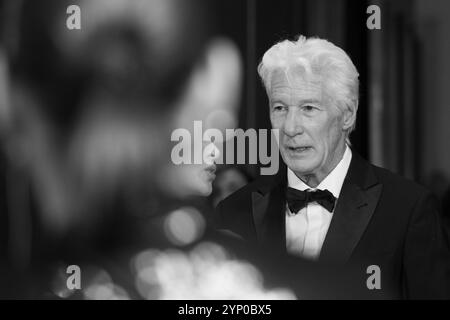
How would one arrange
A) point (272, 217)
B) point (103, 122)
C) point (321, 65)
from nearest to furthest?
point (321, 65) → point (272, 217) → point (103, 122)

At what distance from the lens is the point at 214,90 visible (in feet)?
6.32

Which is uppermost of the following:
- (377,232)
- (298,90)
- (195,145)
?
(298,90)

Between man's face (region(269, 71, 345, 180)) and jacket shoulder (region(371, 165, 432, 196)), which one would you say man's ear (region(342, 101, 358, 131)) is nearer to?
man's face (region(269, 71, 345, 180))

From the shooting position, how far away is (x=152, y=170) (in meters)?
1.91

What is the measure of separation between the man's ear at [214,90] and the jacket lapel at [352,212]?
381 millimetres

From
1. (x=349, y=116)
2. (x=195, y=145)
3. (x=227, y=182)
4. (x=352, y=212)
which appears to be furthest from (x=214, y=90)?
(x=352, y=212)

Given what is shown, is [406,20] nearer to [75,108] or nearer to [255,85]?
[255,85]

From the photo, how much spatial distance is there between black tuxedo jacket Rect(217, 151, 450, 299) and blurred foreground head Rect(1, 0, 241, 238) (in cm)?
21

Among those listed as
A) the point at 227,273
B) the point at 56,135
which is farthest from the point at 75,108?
the point at 227,273

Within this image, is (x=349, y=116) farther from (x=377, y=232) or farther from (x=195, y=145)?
(x=195, y=145)

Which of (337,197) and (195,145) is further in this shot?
(195,145)

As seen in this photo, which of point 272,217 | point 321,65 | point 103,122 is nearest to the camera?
point 321,65

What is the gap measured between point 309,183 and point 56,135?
2.46 feet

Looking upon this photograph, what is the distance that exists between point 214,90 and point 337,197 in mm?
477
